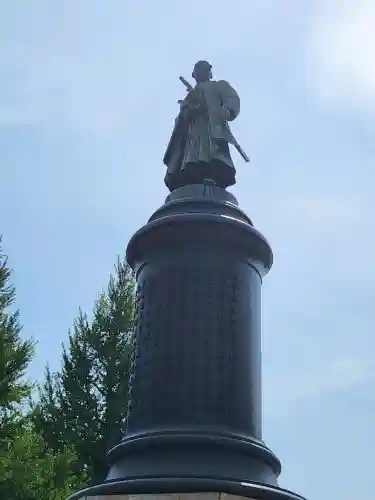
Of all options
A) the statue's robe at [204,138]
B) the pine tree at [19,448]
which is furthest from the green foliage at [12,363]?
the statue's robe at [204,138]

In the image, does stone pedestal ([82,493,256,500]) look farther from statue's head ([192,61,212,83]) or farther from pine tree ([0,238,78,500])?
pine tree ([0,238,78,500])

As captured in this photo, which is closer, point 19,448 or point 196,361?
point 196,361

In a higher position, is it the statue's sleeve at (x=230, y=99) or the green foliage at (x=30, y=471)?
the statue's sleeve at (x=230, y=99)

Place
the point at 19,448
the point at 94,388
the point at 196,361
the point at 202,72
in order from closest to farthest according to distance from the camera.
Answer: the point at 196,361, the point at 202,72, the point at 19,448, the point at 94,388

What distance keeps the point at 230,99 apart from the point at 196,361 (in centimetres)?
272

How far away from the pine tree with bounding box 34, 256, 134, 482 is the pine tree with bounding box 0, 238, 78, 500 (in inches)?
69.1

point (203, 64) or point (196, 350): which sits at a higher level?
point (203, 64)

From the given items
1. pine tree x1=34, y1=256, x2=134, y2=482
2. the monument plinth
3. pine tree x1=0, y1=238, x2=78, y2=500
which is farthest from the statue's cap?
pine tree x1=34, y1=256, x2=134, y2=482

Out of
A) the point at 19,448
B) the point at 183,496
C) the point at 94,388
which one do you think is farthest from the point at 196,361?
the point at 94,388

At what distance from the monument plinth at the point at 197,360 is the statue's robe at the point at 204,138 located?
387mm

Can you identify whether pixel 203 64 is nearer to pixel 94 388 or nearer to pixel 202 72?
pixel 202 72

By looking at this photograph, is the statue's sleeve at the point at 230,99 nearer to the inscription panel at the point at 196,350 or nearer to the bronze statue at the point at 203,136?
the bronze statue at the point at 203,136

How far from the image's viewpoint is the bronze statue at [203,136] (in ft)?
22.8

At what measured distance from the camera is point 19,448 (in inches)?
549
